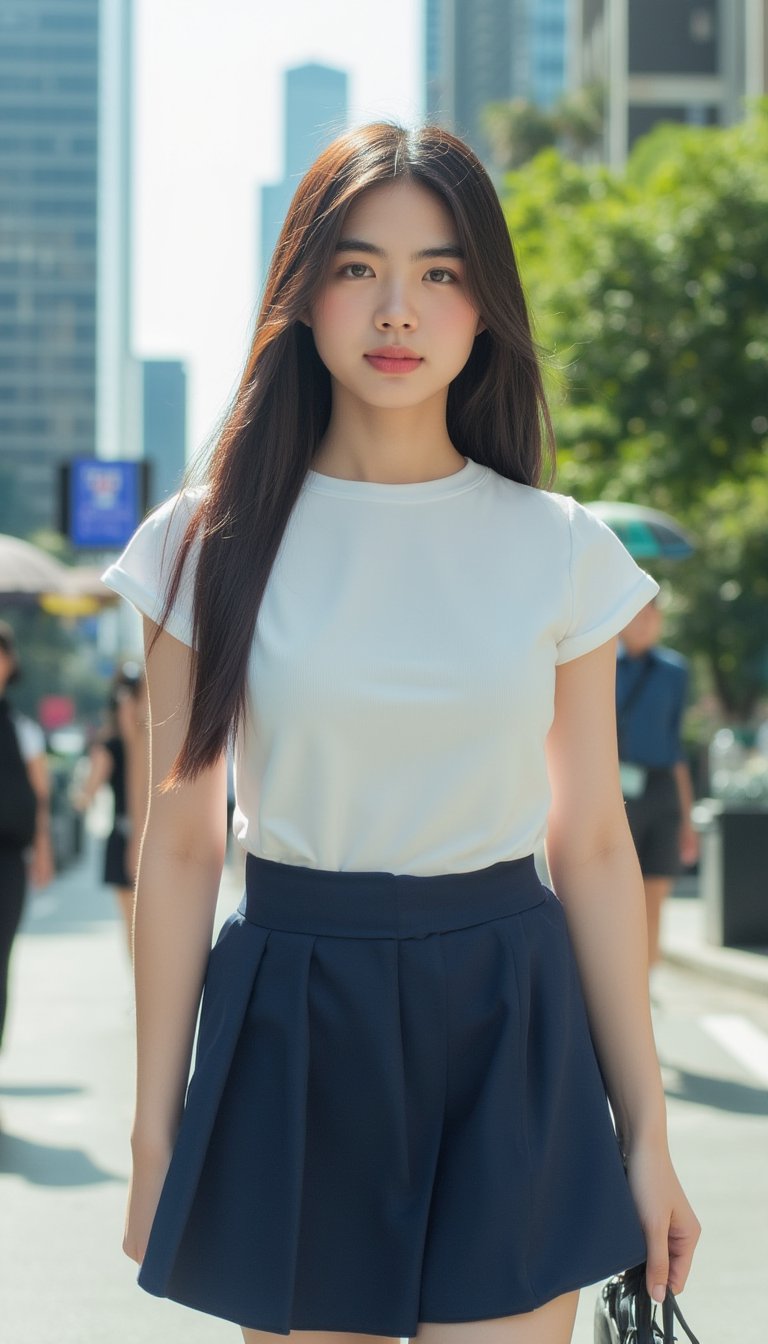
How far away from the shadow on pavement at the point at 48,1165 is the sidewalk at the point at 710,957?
462cm

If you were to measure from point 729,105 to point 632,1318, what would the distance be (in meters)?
59.7

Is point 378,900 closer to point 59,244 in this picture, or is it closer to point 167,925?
point 167,925

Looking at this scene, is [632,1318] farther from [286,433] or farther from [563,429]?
[563,429]

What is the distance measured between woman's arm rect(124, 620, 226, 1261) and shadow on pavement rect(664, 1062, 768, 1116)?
5.16 meters

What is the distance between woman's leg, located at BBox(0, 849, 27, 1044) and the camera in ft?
24.0

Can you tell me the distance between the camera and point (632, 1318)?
2250 millimetres

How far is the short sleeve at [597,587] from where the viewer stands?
233cm

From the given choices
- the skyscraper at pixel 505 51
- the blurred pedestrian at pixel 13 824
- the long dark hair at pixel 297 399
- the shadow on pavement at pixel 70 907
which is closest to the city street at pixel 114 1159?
the blurred pedestrian at pixel 13 824

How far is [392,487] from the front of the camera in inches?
93.6

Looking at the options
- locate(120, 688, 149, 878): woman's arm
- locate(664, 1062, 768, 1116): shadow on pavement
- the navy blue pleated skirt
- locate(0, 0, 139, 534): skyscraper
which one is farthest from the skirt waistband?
locate(0, 0, 139, 534): skyscraper

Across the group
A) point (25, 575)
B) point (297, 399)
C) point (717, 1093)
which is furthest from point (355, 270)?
point (25, 575)

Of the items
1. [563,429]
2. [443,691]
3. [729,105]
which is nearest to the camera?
[443,691]

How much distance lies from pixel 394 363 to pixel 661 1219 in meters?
1.04

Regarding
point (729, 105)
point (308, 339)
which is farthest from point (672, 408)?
point (729, 105)
